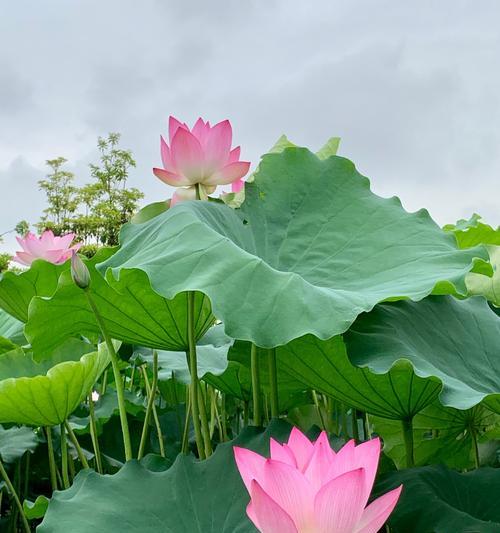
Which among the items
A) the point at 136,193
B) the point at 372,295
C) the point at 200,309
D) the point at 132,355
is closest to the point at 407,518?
the point at 372,295

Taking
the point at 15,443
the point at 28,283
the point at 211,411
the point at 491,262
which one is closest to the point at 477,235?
the point at 491,262

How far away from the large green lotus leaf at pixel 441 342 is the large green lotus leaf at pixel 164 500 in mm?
145

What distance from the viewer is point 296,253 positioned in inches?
35.9

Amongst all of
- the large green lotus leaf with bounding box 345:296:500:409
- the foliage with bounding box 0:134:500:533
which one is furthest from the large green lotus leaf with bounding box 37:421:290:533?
the large green lotus leaf with bounding box 345:296:500:409

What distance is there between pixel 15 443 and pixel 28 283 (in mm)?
405

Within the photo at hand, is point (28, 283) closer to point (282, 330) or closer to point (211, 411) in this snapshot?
point (211, 411)

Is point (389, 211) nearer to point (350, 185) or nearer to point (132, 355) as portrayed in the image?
point (350, 185)

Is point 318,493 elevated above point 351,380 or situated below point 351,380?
below

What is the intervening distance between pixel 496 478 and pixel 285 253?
369mm

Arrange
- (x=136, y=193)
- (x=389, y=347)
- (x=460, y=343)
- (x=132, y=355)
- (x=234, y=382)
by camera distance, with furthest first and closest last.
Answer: (x=136, y=193) < (x=132, y=355) < (x=234, y=382) < (x=460, y=343) < (x=389, y=347)

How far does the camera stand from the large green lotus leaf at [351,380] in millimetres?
801

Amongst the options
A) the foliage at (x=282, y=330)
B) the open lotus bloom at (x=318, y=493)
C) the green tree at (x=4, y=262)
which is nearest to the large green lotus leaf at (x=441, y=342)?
the foliage at (x=282, y=330)

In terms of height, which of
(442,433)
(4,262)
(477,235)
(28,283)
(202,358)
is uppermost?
(4,262)

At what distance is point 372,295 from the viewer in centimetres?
75
